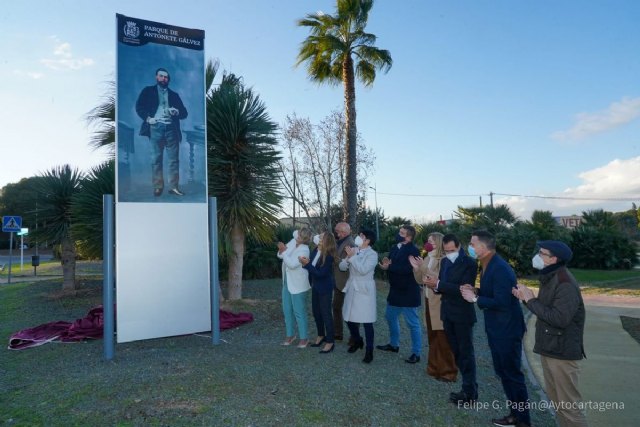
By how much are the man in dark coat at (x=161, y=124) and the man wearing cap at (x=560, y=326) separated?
479 centimetres

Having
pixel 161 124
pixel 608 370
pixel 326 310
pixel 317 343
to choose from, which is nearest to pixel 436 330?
pixel 326 310

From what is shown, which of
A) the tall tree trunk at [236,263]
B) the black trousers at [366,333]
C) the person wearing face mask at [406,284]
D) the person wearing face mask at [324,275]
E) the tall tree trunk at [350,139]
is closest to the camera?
the black trousers at [366,333]

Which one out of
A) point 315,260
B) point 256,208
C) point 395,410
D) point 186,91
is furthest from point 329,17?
point 395,410

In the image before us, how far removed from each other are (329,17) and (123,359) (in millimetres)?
13292

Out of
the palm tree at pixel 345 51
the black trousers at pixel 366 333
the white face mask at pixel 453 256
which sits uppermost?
the palm tree at pixel 345 51

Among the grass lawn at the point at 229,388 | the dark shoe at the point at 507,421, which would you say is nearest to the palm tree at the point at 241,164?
the grass lawn at the point at 229,388

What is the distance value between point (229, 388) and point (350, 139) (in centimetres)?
1096

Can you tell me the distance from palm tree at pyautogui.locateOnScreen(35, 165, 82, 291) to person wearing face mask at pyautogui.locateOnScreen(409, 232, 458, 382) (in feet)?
34.0

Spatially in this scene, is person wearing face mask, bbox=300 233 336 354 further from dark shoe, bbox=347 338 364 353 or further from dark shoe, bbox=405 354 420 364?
dark shoe, bbox=405 354 420 364

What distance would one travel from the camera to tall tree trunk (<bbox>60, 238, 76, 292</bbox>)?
1198cm

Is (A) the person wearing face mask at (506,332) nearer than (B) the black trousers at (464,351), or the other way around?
(A) the person wearing face mask at (506,332)

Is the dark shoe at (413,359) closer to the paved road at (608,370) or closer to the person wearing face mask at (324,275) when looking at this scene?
the person wearing face mask at (324,275)

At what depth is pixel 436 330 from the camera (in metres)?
5.08

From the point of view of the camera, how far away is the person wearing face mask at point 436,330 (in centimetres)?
500
